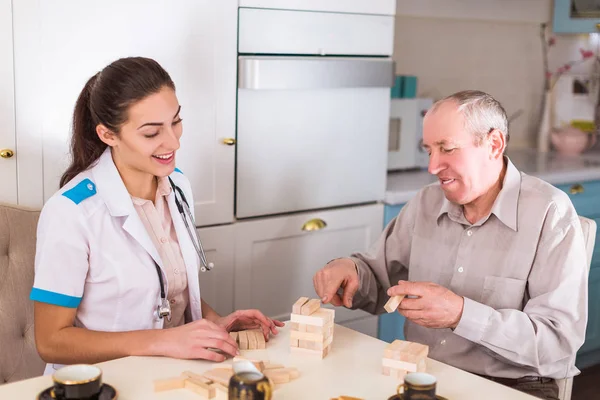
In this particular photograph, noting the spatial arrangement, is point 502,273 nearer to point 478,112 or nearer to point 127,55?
point 478,112

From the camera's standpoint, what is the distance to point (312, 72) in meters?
2.63

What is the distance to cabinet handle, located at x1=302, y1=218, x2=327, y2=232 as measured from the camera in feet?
9.13

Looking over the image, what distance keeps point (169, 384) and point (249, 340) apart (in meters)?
0.27

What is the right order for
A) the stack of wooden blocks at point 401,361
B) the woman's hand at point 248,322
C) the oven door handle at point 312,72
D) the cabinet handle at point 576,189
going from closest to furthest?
the stack of wooden blocks at point 401,361
the woman's hand at point 248,322
the oven door handle at point 312,72
the cabinet handle at point 576,189

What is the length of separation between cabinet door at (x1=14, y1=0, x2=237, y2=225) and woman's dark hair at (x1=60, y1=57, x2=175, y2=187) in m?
0.25

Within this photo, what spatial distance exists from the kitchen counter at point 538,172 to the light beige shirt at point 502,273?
822mm

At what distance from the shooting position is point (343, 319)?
2951 millimetres

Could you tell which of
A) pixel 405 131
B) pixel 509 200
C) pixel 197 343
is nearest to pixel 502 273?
pixel 509 200

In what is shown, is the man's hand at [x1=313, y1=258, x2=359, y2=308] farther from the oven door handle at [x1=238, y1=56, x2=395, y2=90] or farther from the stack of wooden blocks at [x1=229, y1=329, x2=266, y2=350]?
the oven door handle at [x1=238, y1=56, x2=395, y2=90]

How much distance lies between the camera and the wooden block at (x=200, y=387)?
55.8 inches

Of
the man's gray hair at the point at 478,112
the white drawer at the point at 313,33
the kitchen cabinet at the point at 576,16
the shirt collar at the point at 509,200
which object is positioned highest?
the kitchen cabinet at the point at 576,16

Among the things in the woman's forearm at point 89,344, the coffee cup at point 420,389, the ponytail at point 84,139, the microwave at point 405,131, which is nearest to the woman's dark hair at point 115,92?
the ponytail at point 84,139

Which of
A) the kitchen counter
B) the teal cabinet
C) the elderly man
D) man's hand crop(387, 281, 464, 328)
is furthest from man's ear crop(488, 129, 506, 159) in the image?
the teal cabinet

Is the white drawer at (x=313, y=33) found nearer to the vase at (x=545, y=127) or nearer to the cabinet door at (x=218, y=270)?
the cabinet door at (x=218, y=270)
